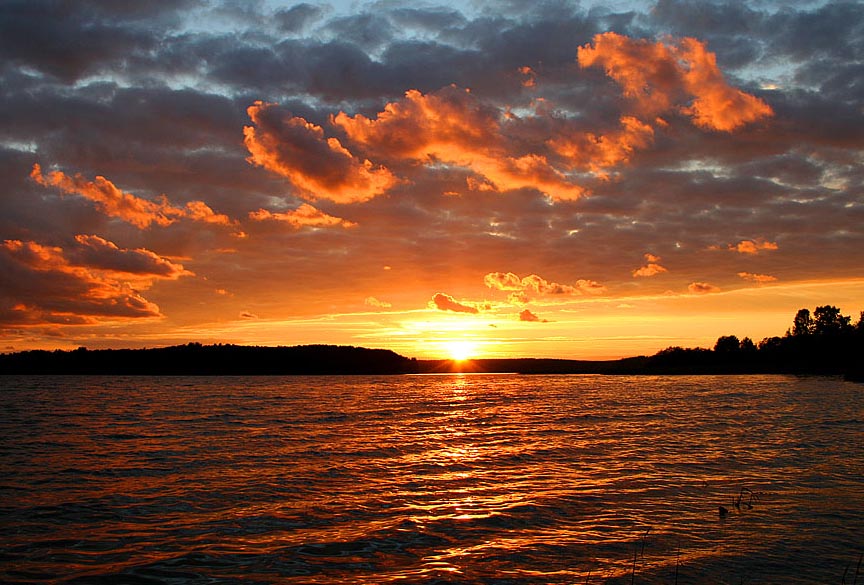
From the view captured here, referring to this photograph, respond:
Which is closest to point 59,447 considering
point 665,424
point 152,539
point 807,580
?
point 152,539

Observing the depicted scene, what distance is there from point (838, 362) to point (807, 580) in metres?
210

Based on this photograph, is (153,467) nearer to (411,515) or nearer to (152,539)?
Answer: (152,539)

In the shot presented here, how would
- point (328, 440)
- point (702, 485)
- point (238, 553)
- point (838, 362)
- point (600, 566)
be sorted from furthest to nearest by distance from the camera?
1. point (838, 362)
2. point (328, 440)
3. point (702, 485)
4. point (238, 553)
5. point (600, 566)

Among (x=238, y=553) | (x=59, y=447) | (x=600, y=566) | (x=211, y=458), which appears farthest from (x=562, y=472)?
(x=59, y=447)

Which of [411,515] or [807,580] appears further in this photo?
[411,515]

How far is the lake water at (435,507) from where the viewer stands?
50.3 ft

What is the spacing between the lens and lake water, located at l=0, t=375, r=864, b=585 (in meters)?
15.3

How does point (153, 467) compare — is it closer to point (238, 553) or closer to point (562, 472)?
point (238, 553)

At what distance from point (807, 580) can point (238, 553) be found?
14647 millimetres

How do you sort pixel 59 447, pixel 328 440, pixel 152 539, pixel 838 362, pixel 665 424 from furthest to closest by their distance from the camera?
1. pixel 838 362
2. pixel 665 424
3. pixel 328 440
4. pixel 59 447
5. pixel 152 539

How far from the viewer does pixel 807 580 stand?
1416 cm

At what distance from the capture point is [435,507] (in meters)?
21.5

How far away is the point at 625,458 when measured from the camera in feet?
104

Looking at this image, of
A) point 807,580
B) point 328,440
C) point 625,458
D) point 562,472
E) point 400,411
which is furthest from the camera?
point 400,411
